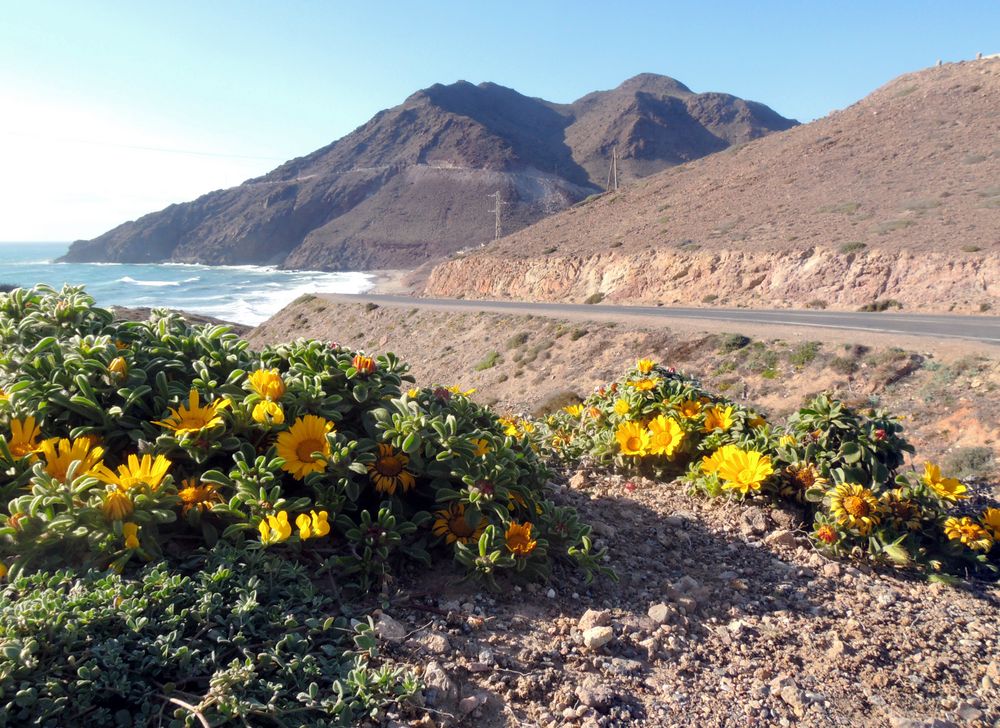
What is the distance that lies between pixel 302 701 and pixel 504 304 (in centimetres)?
2576

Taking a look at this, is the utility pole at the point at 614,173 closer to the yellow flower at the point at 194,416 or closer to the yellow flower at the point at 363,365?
the yellow flower at the point at 363,365

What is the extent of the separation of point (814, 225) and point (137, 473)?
2682cm

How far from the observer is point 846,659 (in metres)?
A: 2.42

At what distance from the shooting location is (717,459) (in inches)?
146

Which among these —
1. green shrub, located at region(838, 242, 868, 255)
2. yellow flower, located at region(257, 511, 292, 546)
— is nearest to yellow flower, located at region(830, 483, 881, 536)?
yellow flower, located at region(257, 511, 292, 546)

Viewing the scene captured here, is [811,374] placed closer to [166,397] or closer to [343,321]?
[166,397]

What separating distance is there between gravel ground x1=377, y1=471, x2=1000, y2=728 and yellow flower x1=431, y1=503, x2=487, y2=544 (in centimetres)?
15

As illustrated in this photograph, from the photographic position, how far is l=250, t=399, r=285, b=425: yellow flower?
2407mm

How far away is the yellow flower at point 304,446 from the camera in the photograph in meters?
2.41

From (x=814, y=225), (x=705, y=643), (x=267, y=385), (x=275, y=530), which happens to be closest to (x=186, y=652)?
(x=275, y=530)

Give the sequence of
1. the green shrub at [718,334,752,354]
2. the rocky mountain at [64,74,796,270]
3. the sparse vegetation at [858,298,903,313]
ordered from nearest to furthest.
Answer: the green shrub at [718,334,752,354] < the sparse vegetation at [858,298,903,313] < the rocky mountain at [64,74,796,270]

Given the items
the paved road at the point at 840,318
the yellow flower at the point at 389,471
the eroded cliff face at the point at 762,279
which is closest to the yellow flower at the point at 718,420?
the yellow flower at the point at 389,471

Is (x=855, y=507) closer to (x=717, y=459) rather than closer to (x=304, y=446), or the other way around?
→ (x=717, y=459)

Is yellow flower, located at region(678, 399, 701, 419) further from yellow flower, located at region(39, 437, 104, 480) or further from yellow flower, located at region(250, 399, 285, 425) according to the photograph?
yellow flower, located at region(39, 437, 104, 480)
